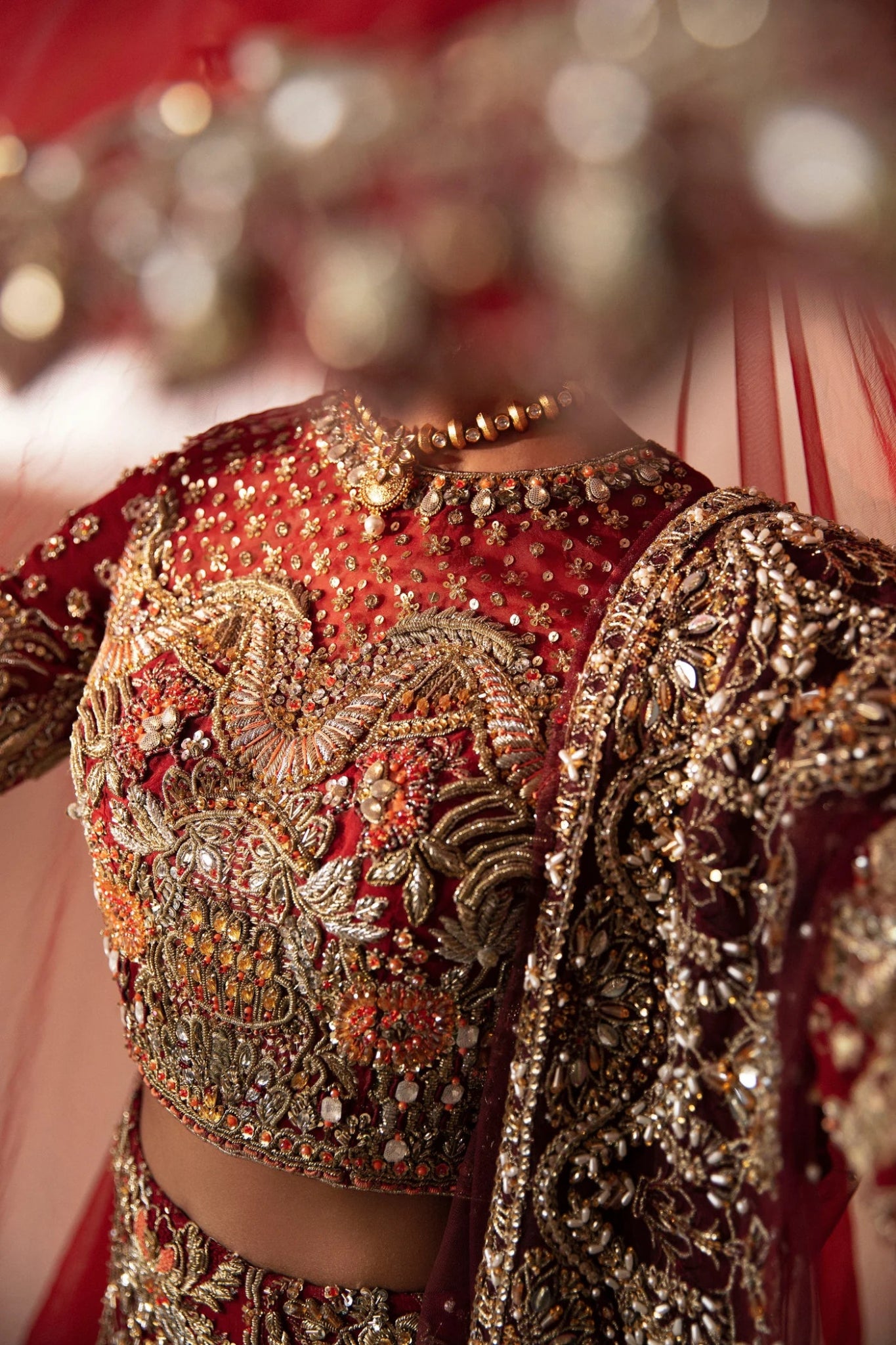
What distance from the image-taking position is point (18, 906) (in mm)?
1132

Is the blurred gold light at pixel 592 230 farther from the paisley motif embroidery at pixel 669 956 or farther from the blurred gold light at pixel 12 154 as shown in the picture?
the paisley motif embroidery at pixel 669 956

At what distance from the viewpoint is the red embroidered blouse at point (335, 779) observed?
703 mm

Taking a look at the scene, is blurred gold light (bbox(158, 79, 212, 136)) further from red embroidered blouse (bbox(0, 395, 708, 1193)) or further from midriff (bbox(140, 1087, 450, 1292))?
midriff (bbox(140, 1087, 450, 1292))

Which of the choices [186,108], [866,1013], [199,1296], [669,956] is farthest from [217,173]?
[199,1296]

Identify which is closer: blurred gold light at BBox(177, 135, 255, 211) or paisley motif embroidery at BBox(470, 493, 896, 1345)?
blurred gold light at BBox(177, 135, 255, 211)

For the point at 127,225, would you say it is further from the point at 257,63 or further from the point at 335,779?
the point at 335,779

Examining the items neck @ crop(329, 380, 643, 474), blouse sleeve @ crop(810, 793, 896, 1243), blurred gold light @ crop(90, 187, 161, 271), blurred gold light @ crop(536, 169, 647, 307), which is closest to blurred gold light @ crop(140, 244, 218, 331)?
blurred gold light @ crop(90, 187, 161, 271)

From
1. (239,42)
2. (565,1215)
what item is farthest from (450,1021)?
(239,42)

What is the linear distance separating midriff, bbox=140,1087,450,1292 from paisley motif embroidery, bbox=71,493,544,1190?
28 mm

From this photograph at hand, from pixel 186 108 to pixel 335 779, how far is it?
479 millimetres

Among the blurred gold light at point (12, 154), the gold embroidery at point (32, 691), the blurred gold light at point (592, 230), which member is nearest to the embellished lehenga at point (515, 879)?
the gold embroidery at point (32, 691)

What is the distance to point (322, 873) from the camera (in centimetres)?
71

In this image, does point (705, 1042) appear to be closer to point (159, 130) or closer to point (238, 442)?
point (159, 130)

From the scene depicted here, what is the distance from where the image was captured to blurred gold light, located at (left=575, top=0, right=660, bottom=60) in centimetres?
25
